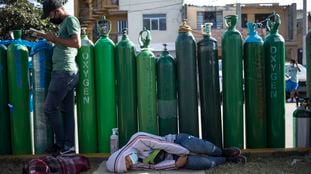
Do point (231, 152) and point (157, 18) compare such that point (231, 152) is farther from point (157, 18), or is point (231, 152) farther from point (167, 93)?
point (157, 18)

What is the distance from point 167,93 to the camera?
569 centimetres

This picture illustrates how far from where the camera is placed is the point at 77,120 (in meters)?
5.85

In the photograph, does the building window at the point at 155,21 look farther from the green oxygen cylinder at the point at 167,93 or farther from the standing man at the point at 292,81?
the green oxygen cylinder at the point at 167,93

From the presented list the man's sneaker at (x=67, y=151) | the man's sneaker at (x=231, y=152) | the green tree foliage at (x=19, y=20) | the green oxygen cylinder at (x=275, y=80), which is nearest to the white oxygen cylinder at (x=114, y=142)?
the man's sneaker at (x=67, y=151)

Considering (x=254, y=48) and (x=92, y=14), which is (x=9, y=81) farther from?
(x=92, y=14)

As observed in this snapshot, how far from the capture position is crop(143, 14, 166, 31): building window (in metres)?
36.8

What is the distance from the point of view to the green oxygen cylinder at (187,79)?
5645 mm

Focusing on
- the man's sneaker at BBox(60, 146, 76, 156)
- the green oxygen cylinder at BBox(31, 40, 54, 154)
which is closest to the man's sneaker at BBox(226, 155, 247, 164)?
the man's sneaker at BBox(60, 146, 76, 156)

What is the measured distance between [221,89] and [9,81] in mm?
2618

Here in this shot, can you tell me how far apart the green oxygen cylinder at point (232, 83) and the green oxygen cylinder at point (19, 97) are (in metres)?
2.39

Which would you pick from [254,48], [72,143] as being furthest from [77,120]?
[254,48]

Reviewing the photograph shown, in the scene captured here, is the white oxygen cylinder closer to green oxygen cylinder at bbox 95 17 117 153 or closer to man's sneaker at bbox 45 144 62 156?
green oxygen cylinder at bbox 95 17 117 153

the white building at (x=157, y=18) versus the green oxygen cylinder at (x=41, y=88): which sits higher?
the white building at (x=157, y=18)

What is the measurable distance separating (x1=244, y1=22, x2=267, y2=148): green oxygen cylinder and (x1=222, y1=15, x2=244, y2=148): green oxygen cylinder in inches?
4.0
